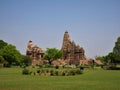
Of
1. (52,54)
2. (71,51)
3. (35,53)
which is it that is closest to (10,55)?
(52,54)

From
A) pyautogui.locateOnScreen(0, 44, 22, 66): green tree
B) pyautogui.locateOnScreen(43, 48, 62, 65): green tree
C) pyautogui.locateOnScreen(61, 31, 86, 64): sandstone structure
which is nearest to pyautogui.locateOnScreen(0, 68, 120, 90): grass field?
pyautogui.locateOnScreen(0, 44, 22, 66): green tree

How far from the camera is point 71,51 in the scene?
120062mm

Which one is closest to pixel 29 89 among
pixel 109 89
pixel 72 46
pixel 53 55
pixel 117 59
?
pixel 109 89

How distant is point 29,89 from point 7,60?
2533 inches

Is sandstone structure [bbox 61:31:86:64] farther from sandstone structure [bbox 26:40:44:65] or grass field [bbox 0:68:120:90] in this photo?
grass field [bbox 0:68:120:90]

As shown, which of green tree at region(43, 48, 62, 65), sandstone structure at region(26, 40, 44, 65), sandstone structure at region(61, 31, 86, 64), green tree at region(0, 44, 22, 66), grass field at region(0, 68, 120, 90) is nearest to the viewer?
grass field at region(0, 68, 120, 90)

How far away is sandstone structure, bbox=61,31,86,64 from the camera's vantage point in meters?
116

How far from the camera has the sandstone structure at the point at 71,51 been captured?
11613 cm

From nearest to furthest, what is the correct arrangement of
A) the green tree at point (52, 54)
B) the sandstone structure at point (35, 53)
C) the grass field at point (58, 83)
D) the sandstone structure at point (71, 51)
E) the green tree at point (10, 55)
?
1. the grass field at point (58, 83)
2. the green tree at point (10, 55)
3. the green tree at point (52, 54)
4. the sandstone structure at point (71, 51)
5. the sandstone structure at point (35, 53)

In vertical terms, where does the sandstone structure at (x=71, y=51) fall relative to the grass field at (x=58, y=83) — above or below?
above

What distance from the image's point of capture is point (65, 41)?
12450 cm

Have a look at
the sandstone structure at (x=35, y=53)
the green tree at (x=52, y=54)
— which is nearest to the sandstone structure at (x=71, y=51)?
the green tree at (x=52, y=54)

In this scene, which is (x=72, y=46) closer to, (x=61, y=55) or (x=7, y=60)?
(x=61, y=55)

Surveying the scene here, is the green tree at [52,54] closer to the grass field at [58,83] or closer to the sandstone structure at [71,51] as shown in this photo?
the sandstone structure at [71,51]
